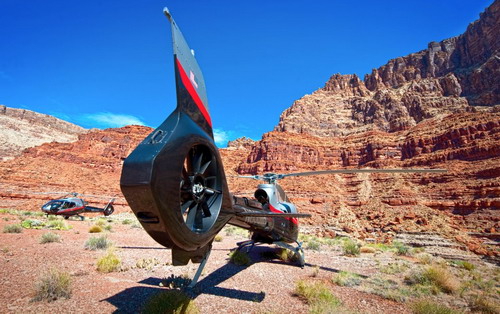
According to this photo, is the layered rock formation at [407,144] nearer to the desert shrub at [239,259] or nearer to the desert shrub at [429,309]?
the desert shrub at [429,309]

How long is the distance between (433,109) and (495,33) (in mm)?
57253

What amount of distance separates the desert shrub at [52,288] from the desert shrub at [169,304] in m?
1.83

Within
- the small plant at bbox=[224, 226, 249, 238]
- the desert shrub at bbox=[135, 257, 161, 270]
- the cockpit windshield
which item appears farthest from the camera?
the cockpit windshield

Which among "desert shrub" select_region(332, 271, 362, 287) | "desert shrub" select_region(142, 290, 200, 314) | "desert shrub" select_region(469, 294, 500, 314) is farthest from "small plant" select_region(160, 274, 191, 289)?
"desert shrub" select_region(469, 294, 500, 314)

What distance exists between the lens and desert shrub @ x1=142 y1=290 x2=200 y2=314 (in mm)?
4527

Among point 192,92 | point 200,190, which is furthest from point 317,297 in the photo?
point 192,92

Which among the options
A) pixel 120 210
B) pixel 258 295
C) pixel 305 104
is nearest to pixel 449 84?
pixel 305 104

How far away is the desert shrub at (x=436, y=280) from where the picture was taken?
823 cm

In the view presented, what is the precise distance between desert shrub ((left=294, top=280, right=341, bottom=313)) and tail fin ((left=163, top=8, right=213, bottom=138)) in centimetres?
417

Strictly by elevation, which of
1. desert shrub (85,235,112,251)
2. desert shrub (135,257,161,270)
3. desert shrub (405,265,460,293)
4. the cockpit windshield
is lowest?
desert shrub (405,265,460,293)

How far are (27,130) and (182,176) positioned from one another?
182m

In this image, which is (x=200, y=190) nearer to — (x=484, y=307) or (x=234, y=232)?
(x=484, y=307)

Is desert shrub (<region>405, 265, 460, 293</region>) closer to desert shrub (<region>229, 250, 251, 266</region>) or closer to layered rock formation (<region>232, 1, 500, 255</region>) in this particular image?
desert shrub (<region>229, 250, 251, 266</region>)

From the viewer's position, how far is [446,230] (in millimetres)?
34688
